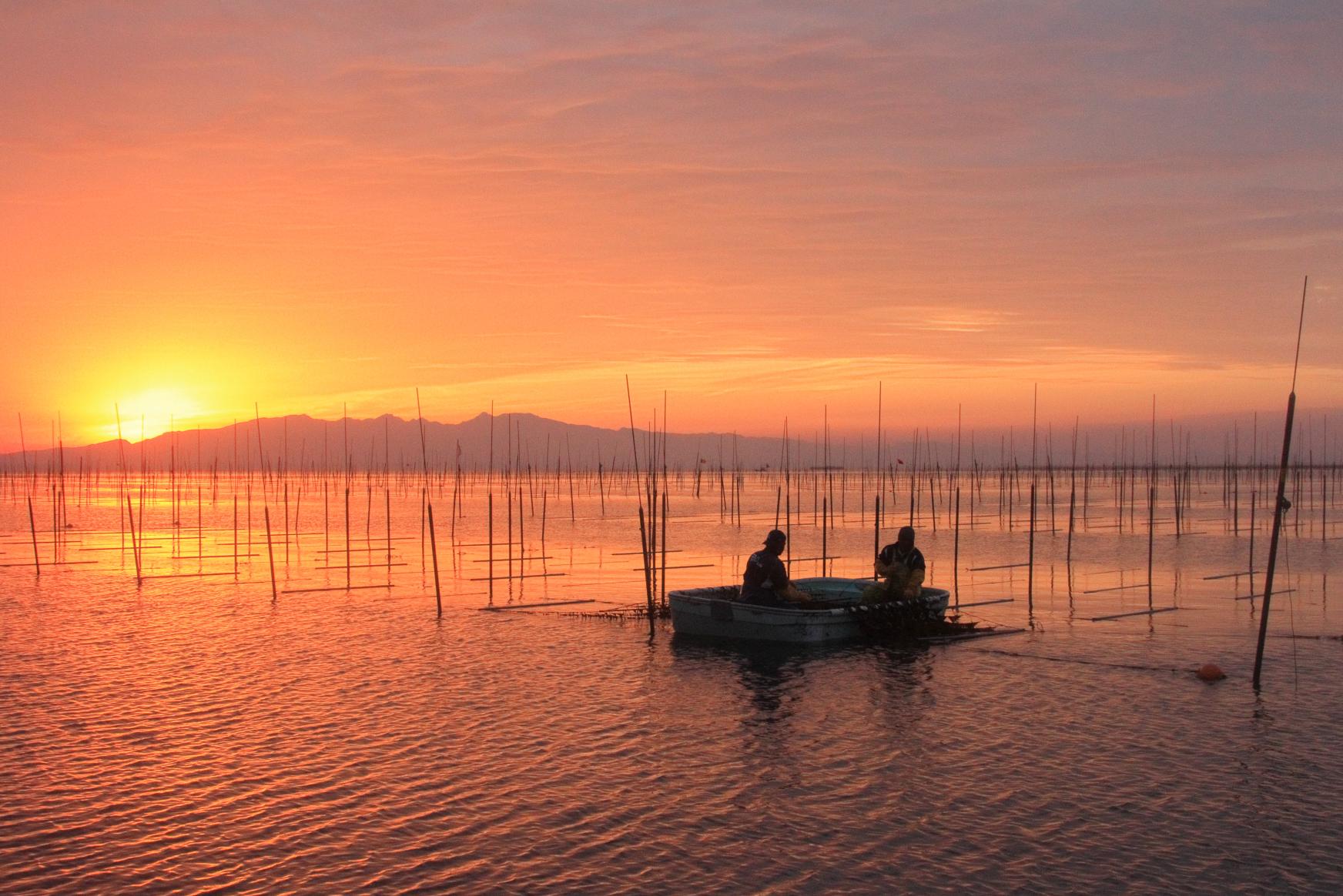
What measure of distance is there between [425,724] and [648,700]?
7.37ft

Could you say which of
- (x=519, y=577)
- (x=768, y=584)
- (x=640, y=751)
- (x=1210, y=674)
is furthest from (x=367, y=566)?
(x=1210, y=674)

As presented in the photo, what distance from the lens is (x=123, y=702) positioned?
36.3 feet

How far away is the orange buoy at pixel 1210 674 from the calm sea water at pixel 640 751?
167mm

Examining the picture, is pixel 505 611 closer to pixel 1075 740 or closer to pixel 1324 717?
pixel 1075 740

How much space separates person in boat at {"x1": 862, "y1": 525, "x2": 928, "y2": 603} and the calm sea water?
0.82 m

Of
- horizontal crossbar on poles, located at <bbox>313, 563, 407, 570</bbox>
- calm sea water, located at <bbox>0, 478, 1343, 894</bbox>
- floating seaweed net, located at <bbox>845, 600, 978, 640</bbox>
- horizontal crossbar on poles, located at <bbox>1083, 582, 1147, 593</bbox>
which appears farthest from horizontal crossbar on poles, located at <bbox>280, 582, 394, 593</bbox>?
horizontal crossbar on poles, located at <bbox>1083, 582, 1147, 593</bbox>

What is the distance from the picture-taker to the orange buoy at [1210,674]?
38.9 ft

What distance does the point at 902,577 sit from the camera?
48.5 feet

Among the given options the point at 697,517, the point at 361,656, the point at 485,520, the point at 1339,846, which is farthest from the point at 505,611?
the point at 697,517

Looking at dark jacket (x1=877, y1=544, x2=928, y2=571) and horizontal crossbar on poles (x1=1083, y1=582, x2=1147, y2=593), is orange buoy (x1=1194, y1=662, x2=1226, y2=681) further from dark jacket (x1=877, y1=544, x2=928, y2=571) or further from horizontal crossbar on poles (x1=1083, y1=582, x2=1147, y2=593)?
horizontal crossbar on poles (x1=1083, y1=582, x2=1147, y2=593)

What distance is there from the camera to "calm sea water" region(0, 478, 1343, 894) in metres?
6.82

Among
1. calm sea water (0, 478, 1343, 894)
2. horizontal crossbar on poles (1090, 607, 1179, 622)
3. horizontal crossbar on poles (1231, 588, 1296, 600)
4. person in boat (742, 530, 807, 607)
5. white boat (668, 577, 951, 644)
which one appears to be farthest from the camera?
horizontal crossbar on poles (1231, 588, 1296, 600)

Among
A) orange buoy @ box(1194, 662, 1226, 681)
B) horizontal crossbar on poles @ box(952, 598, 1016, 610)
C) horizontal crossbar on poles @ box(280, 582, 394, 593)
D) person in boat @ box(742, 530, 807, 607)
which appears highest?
person in boat @ box(742, 530, 807, 607)

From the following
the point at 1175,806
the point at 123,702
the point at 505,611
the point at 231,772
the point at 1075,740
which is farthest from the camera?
the point at 505,611
